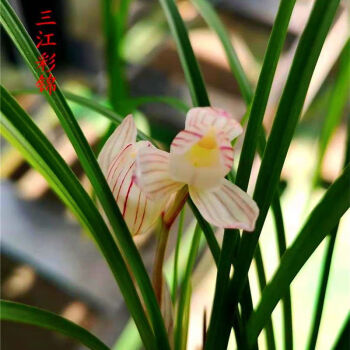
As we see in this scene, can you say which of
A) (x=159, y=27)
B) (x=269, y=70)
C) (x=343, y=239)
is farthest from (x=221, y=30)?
(x=159, y=27)

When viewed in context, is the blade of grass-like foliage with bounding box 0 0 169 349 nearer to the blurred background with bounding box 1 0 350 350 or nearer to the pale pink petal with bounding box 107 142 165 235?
the pale pink petal with bounding box 107 142 165 235

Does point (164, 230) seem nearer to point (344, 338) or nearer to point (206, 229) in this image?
point (206, 229)

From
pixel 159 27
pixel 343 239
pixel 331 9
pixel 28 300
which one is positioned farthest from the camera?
pixel 159 27

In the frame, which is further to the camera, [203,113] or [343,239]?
[343,239]

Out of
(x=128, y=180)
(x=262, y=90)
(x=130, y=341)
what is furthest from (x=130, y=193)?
(x=130, y=341)

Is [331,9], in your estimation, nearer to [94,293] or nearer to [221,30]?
[221,30]

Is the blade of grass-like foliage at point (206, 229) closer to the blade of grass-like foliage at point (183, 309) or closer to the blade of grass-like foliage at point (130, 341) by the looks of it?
the blade of grass-like foliage at point (183, 309)

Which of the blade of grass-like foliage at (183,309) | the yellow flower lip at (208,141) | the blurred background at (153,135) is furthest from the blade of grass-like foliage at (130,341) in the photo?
the yellow flower lip at (208,141)
